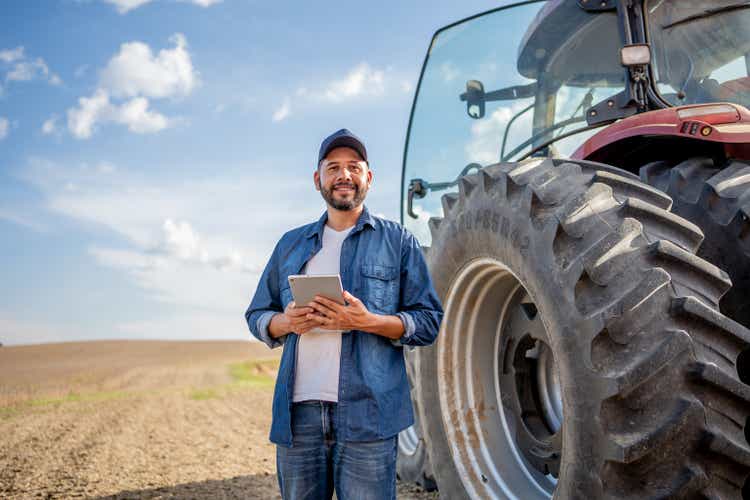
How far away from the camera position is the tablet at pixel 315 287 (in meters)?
2.07

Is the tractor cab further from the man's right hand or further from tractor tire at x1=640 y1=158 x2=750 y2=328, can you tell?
the man's right hand

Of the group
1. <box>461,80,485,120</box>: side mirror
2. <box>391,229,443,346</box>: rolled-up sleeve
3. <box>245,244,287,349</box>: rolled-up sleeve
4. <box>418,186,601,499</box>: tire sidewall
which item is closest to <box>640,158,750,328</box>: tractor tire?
<box>418,186,601,499</box>: tire sidewall

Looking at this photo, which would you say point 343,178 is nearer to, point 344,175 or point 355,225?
point 344,175

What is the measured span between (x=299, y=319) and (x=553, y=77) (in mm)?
2584

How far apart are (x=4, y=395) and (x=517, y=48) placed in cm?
1439

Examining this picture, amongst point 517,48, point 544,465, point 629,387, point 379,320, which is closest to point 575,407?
point 629,387

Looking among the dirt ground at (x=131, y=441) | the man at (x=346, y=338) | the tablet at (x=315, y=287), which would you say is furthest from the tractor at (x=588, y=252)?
the dirt ground at (x=131, y=441)

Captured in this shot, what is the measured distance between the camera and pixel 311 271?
2.48m

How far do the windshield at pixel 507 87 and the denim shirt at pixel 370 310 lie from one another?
1.52m

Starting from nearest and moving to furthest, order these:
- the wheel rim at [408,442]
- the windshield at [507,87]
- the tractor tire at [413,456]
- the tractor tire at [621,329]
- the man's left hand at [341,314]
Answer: the tractor tire at [621,329]
the man's left hand at [341,314]
the windshield at [507,87]
the tractor tire at [413,456]
the wheel rim at [408,442]

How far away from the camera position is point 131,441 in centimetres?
729

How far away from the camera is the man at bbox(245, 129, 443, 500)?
7.27 feet

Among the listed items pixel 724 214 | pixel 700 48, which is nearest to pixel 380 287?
pixel 724 214

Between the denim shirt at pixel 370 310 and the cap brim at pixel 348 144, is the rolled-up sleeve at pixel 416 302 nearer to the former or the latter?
the denim shirt at pixel 370 310
